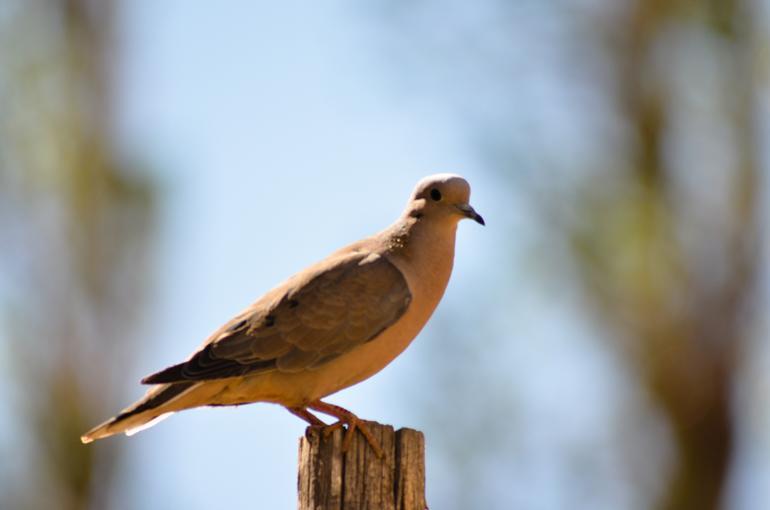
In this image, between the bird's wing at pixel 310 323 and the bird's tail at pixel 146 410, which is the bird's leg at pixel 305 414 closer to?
the bird's wing at pixel 310 323

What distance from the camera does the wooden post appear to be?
4.41 meters

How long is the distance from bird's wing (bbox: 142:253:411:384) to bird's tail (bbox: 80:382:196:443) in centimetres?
7

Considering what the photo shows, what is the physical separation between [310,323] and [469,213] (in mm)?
816

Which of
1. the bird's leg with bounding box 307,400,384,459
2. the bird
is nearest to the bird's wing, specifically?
the bird

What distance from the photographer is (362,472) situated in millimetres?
4461

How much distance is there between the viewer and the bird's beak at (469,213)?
5.62m

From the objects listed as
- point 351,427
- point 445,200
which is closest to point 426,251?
point 445,200

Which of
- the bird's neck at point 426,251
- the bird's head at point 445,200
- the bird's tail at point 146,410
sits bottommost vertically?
the bird's tail at point 146,410

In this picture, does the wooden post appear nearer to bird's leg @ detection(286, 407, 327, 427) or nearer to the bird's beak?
bird's leg @ detection(286, 407, 327, 427)

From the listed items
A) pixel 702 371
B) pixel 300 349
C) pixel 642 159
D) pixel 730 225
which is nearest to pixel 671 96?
pixel 642 159

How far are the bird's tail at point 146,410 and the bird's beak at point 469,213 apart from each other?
52.0 inches

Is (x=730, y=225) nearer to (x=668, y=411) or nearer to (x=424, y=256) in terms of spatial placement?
(x=668, y=411)

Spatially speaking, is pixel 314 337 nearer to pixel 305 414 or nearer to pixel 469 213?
pixel 305 414

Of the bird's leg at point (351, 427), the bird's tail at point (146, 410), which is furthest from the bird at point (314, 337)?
the bird's leg at point (351, 427)
